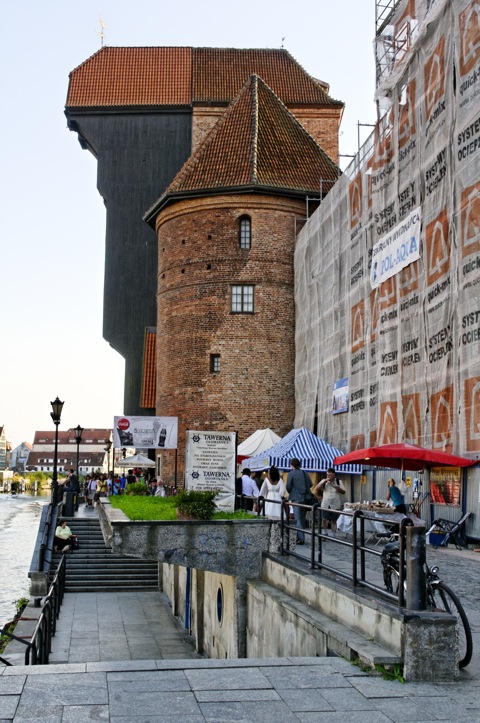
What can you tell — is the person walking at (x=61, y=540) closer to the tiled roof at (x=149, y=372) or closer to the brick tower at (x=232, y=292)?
the brick tower at (x=232, y=292)

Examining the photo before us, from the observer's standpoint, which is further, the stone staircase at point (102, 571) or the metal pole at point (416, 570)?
the stone staircase at point (102, 571)

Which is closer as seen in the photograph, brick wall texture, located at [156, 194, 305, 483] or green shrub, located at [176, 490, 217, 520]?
green shrub, located at [176, 490, 217, 520]

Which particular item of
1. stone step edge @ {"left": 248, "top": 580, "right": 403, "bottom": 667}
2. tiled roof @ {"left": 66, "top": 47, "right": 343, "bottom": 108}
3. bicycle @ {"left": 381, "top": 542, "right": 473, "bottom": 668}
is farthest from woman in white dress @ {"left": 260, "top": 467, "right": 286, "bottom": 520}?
tiled roof @ {"left": 66, "top": 47, "right": 343, "bottom": 108}

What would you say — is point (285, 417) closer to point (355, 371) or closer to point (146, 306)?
point (355, 371)

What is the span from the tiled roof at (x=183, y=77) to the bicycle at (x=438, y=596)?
1669 inches

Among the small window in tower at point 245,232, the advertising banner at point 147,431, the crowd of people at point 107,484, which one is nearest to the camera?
the advertising banner at point 147,431

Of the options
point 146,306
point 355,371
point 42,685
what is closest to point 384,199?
point 355,371

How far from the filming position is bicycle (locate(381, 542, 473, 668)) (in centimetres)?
730

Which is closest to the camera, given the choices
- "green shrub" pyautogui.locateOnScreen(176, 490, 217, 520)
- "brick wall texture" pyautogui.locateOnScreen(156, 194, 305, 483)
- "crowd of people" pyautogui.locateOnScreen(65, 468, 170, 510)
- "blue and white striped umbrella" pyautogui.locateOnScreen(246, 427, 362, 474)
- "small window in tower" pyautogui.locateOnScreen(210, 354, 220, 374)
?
"green shrub" pyautogui.locateOnScreen(176, 490, 217, 520)

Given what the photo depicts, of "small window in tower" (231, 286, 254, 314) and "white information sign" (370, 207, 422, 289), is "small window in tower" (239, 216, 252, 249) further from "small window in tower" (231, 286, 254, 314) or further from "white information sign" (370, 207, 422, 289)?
"white information sign" (370, 207, 422, 289)

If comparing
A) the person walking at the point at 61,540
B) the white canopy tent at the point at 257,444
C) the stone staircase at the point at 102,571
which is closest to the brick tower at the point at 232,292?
the white canopy tent at the point at 257,444

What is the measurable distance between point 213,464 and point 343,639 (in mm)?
7659

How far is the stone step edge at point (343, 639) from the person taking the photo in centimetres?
720

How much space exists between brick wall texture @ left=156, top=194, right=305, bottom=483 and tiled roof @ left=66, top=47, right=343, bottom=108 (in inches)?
539
